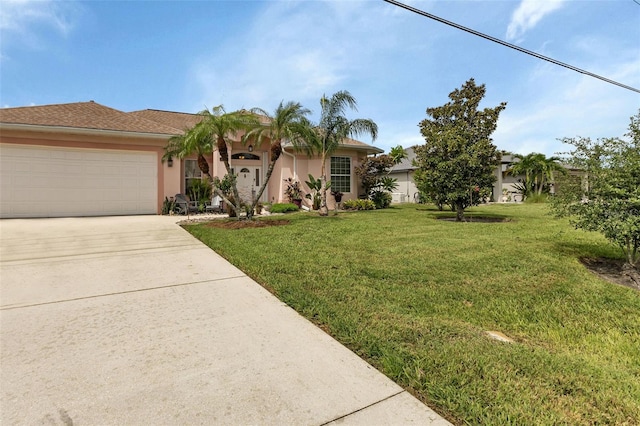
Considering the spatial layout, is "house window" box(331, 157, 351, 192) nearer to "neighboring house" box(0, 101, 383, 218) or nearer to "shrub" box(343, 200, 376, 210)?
"shrub" box(343, 200, 376, 210)

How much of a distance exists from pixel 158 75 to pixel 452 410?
1439 cm

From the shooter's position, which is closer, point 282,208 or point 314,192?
point 282,208

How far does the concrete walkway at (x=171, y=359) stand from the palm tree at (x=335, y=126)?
9178 mm

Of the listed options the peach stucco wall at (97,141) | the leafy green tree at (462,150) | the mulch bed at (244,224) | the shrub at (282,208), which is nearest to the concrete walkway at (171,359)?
the mulch bed at (244,224)

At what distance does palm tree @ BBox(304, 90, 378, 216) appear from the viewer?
12.7m

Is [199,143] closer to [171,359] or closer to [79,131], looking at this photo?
[79,131]

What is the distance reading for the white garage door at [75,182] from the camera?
11102 millimetres

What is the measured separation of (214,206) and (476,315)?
40.9 feet

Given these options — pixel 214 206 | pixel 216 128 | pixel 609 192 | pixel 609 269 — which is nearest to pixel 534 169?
pixel 609 269

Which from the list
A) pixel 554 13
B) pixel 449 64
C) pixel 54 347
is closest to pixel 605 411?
pixel 54 347

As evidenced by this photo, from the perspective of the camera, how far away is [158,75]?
12477mm

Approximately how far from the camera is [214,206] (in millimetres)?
14133

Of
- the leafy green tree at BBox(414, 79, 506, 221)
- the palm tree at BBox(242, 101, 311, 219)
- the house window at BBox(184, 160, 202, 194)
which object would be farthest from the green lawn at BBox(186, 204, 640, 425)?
the house window at BBox(184, 160, 202, 194)

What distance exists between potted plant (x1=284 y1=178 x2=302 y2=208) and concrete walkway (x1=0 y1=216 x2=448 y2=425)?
1112cm
